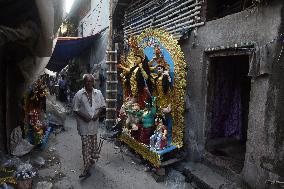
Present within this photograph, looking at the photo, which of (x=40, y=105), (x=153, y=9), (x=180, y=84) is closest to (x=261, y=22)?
(x=180, y=84)

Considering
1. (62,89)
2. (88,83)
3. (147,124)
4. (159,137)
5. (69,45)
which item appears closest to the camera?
(88,83)

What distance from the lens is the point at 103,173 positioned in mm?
6438

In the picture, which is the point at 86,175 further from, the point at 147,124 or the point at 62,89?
the point at 62,89

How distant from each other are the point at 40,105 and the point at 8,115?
2625 millimetres

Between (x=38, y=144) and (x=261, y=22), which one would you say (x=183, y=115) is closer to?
(x=261, y=22)

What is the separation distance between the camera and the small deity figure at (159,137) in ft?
21.7

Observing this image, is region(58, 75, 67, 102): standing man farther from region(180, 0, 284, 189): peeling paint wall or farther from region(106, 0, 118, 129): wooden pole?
region(180, 0, 284, 189): peeling paint wall


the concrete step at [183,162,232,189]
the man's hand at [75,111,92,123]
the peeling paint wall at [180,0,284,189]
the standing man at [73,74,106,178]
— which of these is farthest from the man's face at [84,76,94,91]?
the concrete step at [183,162,232,189]

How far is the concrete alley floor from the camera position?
231 inches

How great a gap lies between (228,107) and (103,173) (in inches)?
130

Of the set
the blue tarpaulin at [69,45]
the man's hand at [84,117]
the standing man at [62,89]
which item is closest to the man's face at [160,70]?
the man's hand at [84,117]

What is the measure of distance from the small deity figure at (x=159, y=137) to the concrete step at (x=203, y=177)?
2.27 feet

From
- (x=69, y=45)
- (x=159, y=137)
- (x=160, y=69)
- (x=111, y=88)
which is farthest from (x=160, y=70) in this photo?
(x=69, y=45)

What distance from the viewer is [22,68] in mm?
3473
